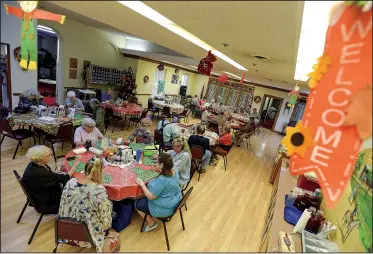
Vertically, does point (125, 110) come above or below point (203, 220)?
above

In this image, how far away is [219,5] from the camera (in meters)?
1.28

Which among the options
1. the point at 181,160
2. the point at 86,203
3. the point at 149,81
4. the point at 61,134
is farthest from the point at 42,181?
the point at 149,81

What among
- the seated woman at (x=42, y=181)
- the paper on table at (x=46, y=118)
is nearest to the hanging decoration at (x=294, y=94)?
the seated woman at (x=42, y=181)

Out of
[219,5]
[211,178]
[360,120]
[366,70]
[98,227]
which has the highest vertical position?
[219,5]

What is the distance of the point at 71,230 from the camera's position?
211cm

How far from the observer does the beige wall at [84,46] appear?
7.32 m

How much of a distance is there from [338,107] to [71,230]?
95.4 inches

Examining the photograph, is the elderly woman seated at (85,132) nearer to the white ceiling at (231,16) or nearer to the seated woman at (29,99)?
the seated woman at (29,99)

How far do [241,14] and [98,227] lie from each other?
2.45 metres

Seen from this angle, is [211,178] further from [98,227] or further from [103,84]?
[103,84]

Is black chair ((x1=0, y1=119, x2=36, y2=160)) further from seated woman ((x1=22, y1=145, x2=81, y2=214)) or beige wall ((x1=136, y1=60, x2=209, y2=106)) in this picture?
beige wall ((x1=136, y1=60, x2=209, y2=106))

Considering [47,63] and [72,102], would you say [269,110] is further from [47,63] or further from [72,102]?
[47,63]

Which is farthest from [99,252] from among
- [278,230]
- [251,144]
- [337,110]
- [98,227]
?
[251,144]

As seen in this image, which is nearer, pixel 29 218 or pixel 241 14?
pixel 241 14
